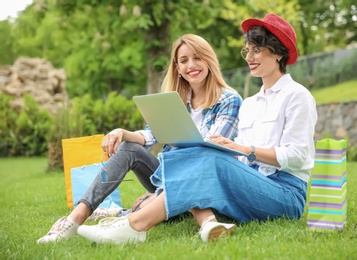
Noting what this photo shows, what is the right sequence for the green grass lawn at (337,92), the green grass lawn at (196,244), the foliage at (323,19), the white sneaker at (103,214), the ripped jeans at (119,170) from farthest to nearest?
the foliage at (323,19) → the green grass lawn at (337,92) → the white sneaker at (103,214) → the ripped jeans at (119,170) → the green grass lawn at (196,244)

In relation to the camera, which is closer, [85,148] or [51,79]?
[85,148]

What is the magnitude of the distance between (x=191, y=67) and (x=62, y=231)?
1.24 m

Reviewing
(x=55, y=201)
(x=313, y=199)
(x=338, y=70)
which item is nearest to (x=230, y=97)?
(x=313, y=199)

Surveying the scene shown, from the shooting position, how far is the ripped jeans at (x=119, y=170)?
3352 mm

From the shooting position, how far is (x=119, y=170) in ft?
11.2

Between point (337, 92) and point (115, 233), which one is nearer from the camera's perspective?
point (115, 233)

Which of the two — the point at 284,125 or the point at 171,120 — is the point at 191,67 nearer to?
the point at 171,120

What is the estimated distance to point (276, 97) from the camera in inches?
127

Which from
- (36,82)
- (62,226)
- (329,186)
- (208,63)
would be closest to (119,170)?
(62,226)

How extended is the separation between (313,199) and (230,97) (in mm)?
923

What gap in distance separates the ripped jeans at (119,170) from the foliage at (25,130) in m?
9.42

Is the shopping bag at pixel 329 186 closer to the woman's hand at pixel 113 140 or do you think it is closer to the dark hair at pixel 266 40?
the dark hair at pixel 266 40

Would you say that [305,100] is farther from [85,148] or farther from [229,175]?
[85,148]

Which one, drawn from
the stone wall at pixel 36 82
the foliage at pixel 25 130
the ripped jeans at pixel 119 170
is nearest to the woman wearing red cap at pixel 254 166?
the ripped jeans at pixel 119 170
